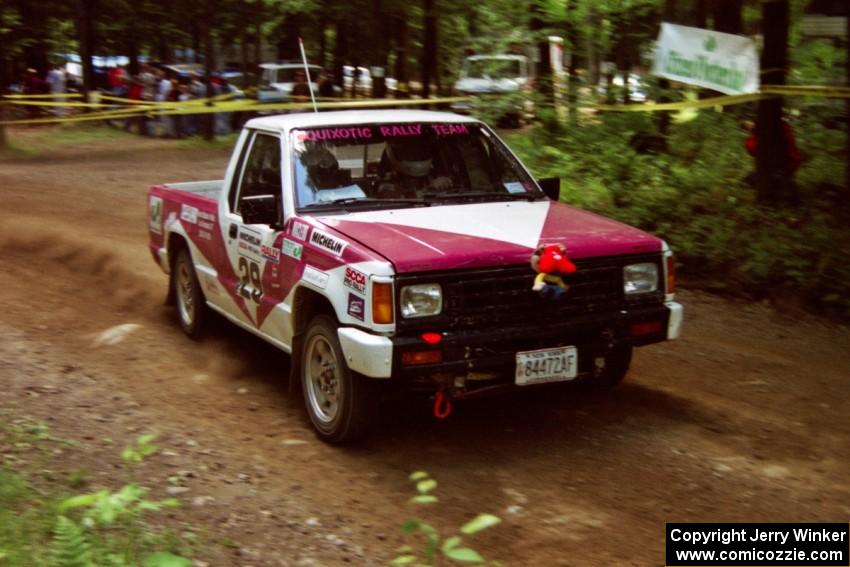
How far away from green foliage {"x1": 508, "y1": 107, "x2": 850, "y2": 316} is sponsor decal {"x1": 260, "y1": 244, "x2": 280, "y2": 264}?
4754 millimetres

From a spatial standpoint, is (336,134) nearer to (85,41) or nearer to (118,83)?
(85,41)

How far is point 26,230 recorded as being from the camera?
12.0m

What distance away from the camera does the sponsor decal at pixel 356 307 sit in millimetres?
5387

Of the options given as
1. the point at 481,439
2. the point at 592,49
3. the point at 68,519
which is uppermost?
the point at 592,49

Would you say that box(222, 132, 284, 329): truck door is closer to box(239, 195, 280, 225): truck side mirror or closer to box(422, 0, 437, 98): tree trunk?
box(239, 195, 280, 225): truck side mirror

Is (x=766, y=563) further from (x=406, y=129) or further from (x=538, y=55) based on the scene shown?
(x=538, y=55)

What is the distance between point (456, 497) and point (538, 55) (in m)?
11.2

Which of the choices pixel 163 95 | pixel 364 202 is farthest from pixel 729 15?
pixel 163 95

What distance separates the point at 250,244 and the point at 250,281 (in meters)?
0.25

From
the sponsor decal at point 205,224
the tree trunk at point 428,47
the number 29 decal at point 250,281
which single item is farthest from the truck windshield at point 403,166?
the tree trunk at point 428,47

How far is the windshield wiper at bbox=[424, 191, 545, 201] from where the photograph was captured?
6570 mm

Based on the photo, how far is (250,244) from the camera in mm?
6836

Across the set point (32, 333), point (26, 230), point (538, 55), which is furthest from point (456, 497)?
point (538, 55)

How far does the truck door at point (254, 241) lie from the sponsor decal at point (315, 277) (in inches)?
17.1
